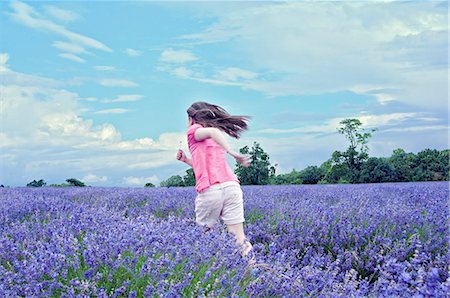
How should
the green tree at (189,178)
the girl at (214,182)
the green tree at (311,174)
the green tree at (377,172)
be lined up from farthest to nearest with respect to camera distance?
1. the green tree at (311,174)
2. the green tree at (377,172)
3. the green tree at (189,178)
4. the girl at (214,182)

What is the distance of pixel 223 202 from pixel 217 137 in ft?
1.67

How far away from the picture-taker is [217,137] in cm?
379

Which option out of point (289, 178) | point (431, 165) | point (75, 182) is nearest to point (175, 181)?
point (75, 182)

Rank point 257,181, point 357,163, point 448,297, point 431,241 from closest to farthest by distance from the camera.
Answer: point 448,297 < point 431,241 < point 257,181 < point 357,163

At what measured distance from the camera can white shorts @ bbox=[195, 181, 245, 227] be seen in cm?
386

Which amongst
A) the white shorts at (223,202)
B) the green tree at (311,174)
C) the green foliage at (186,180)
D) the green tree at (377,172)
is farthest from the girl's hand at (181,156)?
the green tree at (377,172)

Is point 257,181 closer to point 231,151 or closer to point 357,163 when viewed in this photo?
point 357,163

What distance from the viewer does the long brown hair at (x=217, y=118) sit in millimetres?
4164

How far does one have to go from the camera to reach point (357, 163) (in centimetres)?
1986

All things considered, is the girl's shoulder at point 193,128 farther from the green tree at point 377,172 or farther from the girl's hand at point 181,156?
the green tree at point 377,172

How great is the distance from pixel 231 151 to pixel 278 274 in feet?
4.40

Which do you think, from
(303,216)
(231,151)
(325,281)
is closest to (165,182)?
(303,216)

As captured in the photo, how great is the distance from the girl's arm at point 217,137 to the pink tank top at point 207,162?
0.30 ft

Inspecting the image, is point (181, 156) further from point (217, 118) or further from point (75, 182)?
point (75, 182)
